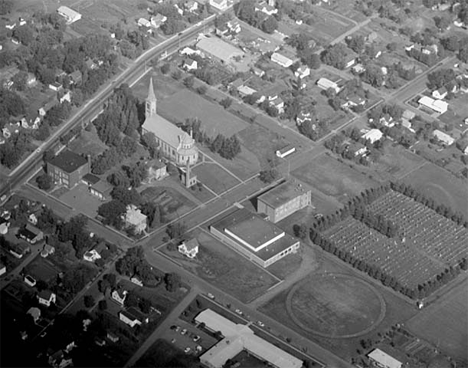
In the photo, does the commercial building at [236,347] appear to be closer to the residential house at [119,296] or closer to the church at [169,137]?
the residential house at [119,296]

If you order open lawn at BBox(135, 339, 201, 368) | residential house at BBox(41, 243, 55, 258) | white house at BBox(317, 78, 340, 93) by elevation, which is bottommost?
white house at BBox(317, 78, 340, 93)

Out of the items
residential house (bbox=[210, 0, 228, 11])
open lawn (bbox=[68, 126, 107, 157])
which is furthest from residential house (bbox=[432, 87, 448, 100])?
open lawn (bbox=[68, 126, 107, 157])

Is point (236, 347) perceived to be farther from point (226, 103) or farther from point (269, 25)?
point (269, 25)

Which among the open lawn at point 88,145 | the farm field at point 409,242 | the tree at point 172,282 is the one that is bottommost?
the open lawn at point 88,145

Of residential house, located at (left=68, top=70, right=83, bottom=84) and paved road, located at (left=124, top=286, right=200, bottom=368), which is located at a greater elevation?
paved road, located at (left=124, top=286, right=200, bottom=368)

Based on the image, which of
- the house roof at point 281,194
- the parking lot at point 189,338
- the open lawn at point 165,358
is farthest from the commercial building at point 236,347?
the house roof at point 281,194

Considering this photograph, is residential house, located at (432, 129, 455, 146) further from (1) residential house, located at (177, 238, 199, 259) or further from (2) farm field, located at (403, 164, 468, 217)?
(1) residential house, located at (177, 238, 199, 259)

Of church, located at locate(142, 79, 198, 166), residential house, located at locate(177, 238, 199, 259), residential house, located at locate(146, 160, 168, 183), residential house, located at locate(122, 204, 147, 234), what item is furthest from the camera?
church, located at locate(142, 79, 198, 166)
